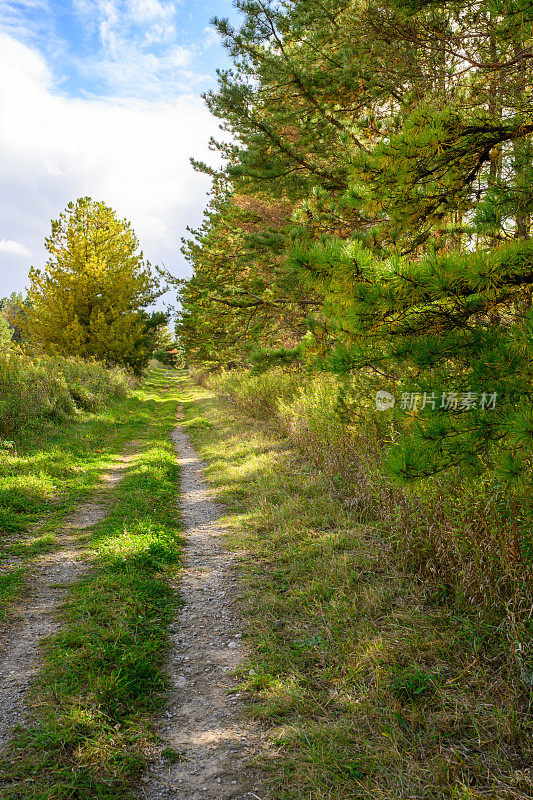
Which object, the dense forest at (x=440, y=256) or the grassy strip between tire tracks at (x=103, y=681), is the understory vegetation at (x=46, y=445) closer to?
the grassy strip between tire tracks at (x=103, y=681)

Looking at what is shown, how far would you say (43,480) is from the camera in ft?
22.6

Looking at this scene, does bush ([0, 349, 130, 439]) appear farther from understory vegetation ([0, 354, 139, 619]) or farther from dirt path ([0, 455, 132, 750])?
dirt path ([0, 455, 132, 750])

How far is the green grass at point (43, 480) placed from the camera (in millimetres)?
4887

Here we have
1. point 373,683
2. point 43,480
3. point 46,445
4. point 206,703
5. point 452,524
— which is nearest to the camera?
point 373,683

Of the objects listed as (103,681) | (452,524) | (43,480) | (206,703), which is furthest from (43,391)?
(452,524)

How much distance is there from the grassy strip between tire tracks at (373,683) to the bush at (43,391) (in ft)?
24.2

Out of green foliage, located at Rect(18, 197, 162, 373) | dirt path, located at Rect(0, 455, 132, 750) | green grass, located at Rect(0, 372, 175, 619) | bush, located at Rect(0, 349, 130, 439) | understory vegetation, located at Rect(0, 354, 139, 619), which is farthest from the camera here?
green foliage, located at Rect(18, 197, 162, 373)

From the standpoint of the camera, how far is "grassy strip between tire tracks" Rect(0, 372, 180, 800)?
2.30m

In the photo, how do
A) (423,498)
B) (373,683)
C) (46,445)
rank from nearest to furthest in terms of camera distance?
(373,683) → (423,498) → (46,445)

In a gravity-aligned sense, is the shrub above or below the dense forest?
below

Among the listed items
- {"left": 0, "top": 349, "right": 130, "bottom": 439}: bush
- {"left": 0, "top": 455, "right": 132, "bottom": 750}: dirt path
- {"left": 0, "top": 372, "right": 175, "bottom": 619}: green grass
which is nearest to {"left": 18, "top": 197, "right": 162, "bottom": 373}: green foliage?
{"left": 0, "top": 349, "right": 130, "bottom": 439}: bush

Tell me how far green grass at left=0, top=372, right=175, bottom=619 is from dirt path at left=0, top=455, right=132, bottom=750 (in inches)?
5.6

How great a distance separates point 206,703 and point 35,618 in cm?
183

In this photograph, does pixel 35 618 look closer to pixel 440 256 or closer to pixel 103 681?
pixel 103 681
